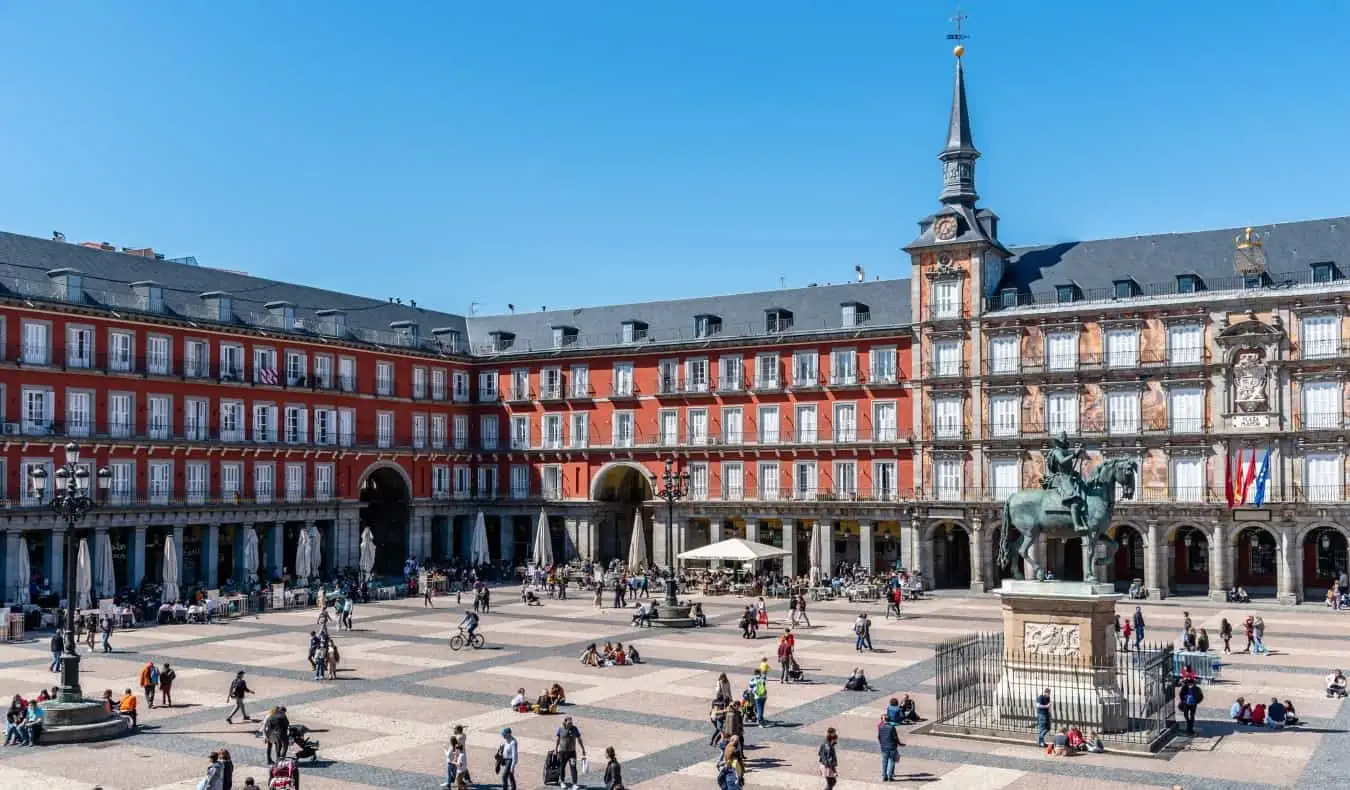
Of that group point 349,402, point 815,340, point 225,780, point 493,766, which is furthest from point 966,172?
point 225,780

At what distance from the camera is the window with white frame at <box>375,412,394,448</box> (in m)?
74.9

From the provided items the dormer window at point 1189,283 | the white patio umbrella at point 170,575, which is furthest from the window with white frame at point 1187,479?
the white patio umbrella at point 170,575

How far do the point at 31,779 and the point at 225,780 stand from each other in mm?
5478

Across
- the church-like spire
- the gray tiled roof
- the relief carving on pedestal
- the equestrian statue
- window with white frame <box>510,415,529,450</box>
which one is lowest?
the relief carving on pedestal

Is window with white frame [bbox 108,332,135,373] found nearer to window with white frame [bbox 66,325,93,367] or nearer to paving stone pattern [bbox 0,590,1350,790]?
window with white frame [bbox 66,325,93,367]

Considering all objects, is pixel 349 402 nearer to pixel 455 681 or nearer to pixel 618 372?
pixel 618 372

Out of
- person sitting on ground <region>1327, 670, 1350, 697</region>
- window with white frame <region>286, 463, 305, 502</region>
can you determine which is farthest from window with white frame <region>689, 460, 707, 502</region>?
person sitting on ground <region>1327, 670, 1350, 697</region>

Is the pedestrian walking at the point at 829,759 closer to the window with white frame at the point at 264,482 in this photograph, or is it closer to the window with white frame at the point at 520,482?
the window with white frame at the point at 264,482

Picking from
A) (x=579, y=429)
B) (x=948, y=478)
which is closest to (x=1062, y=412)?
(x=948, y=478)

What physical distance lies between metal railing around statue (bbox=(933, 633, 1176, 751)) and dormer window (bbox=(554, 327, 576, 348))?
52.6m

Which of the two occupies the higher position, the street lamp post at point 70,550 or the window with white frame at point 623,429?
the window with white frame at point 623,429

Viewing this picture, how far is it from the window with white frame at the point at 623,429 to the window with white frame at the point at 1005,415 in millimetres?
22198

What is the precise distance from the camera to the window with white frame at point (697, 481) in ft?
248

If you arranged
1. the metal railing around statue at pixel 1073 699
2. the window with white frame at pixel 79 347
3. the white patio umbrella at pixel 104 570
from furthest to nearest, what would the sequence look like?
1. the window with white frame at pixel 79 347
2. the white patio umbrella at pixel 104 570
3. the metal railing around statue at pixel 1073 699
